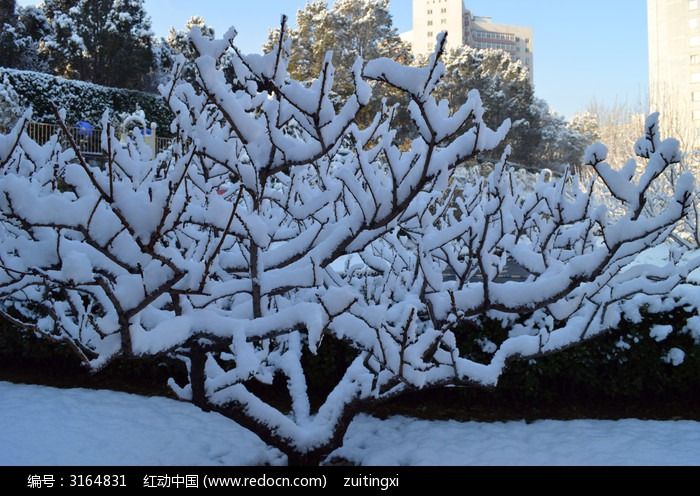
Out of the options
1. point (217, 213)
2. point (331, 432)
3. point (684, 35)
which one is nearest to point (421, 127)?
point (217, 213)

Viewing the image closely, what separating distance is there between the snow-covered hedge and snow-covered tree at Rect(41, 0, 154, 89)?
2.85m

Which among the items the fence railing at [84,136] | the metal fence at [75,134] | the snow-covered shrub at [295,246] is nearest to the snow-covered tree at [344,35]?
the fence railing at [84,136]

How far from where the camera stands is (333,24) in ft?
99.0

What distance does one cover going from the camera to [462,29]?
4033 inches

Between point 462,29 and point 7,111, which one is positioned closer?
point 7,111

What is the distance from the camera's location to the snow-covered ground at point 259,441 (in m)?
4.29

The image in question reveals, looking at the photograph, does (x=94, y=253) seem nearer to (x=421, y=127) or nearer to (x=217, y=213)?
(x=217, y=213)

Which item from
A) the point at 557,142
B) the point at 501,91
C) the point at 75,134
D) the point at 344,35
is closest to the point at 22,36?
the point at 75,134

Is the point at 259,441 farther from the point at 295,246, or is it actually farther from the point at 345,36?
the point at 345,36

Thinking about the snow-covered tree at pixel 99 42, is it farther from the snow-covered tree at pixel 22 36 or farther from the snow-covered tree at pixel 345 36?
the snow-covered tree at pixel 345 36

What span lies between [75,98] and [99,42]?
189 inches

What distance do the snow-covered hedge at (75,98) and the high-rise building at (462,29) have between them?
284 ft

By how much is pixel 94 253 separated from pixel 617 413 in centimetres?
461

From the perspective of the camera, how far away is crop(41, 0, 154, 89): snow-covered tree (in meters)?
24.0
